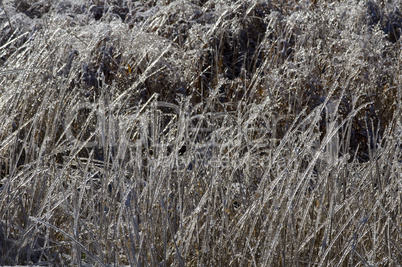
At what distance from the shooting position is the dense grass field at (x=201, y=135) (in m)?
1.69

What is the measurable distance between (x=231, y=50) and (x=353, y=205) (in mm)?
2478

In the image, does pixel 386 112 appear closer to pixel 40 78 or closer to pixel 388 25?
pixel 388 25

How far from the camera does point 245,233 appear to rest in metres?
1.75

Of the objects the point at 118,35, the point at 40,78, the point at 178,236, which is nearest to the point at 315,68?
the point at 118,35

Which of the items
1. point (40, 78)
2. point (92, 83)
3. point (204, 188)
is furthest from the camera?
point (92, 83)

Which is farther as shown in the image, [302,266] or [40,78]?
[40,78]

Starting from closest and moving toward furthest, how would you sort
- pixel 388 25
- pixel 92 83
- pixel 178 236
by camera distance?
pixel 178 236, pixel 92 83, pixel 388 25

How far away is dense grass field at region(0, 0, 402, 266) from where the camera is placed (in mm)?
1692

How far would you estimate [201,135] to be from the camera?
2.87 meters

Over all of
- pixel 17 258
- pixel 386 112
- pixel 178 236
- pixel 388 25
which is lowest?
pixel 17 258

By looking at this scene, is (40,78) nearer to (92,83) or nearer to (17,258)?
(92,83)

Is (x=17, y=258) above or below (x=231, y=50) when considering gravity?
below

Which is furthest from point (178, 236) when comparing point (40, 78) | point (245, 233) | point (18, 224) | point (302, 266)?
point (40, 78)

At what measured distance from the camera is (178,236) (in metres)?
1.71
